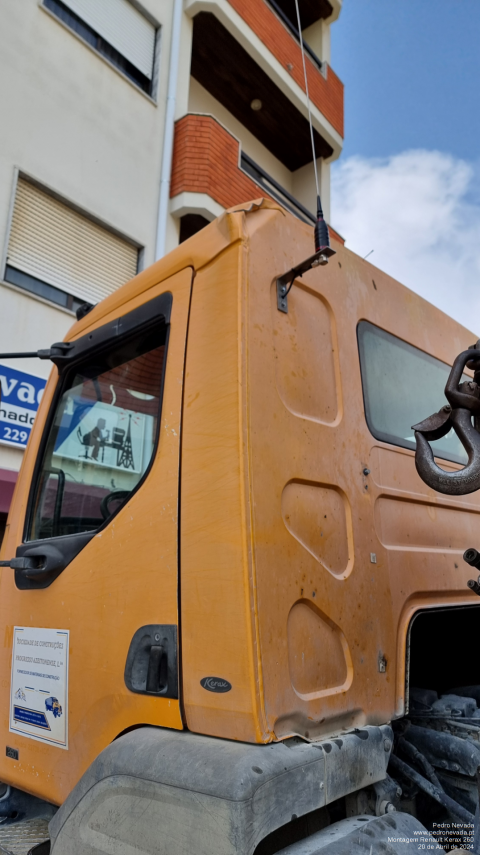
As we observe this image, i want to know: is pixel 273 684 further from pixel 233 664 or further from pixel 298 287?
pixel 298 287

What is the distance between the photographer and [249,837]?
4.25ft

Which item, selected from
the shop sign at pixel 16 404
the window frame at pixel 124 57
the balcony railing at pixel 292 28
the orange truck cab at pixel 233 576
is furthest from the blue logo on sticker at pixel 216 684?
the balcony railing at pixel 292 28

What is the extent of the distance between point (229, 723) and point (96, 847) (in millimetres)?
525

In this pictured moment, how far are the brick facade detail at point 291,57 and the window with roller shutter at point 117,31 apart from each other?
177cm

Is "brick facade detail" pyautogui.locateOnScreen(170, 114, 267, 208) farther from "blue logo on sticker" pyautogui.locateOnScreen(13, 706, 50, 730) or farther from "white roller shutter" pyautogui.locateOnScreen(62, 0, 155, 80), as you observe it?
"blue logo on sticker" pyautogui.locateOnScreen(13, 706, 50, 730)

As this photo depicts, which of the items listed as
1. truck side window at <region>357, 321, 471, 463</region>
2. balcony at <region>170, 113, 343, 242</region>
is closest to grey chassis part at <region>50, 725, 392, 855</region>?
truck side window at <region>357, 321, 471, 463</region>

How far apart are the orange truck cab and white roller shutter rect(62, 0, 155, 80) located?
7691 mm

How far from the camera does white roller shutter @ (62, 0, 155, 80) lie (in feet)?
26.8

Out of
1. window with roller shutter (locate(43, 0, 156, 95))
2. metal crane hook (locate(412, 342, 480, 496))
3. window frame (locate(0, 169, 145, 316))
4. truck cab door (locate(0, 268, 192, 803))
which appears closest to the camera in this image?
metal crane hook (locate(412, 342, 480, 496))

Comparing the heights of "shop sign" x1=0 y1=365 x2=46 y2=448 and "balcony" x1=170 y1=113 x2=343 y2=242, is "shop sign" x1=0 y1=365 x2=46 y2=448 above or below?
below

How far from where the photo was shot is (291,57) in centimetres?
1105

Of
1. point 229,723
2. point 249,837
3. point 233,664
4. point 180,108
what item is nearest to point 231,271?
point 233,664

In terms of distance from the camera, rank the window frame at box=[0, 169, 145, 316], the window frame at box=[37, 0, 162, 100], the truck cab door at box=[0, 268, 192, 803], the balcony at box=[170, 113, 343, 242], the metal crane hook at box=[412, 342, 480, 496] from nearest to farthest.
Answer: the metal crane hook at box=[412, 342, 480, 496] → the truck cab door at box=[0, 268, 192, 803] → the window frame at box=[0, 169, 145, 316] → the window frame at box=[37, 0, 162, 100] → the balcony at box=[170, 113, 343, 242]

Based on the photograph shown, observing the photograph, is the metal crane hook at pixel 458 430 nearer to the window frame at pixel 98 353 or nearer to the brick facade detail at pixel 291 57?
the window frame at pixel 98 353
